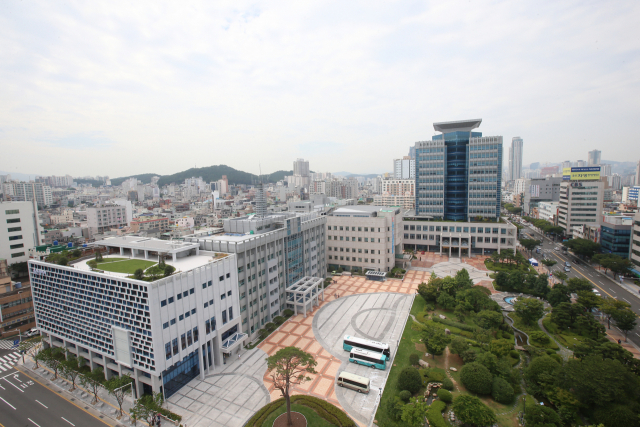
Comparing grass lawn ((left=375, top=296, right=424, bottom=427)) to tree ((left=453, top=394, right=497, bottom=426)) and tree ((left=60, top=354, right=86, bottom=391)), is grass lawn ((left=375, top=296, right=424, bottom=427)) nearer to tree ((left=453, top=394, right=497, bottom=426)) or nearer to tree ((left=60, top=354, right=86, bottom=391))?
tree ((left=453, top=394, right=497, bottom=426))

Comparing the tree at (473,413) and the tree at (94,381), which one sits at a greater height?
the tree at (473,413)

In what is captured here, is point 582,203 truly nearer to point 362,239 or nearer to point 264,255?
point 362,239

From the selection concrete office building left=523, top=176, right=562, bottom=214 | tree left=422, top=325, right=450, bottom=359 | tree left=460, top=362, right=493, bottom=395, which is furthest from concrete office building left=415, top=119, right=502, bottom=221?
concrete office building left=523, top=176, right=562, bottom=214

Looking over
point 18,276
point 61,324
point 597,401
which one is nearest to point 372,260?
point 597,401

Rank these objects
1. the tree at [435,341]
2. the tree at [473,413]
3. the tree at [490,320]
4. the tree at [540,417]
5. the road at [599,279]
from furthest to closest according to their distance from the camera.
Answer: the road at [599,279]
the tree at [490,320]
the tree at [435,341]
the tree at [473,413]
the tree at [540,417]

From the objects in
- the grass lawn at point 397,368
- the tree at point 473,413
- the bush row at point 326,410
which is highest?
the tree at point 473,413

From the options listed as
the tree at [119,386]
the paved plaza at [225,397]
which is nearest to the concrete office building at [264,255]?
the paved plaza at [225,397]

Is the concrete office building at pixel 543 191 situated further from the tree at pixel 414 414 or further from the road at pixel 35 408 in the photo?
the road at pixel 35 408
